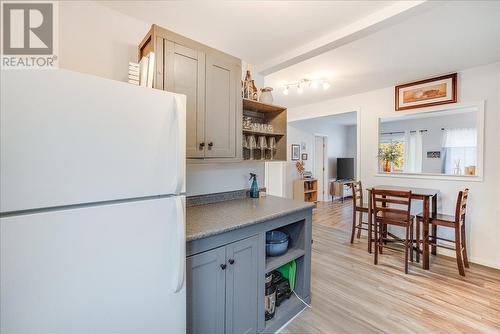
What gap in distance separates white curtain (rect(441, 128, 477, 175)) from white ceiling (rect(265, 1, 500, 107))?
3155 millimetres

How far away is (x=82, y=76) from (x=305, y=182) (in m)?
5.76

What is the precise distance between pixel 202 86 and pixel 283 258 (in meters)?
1.54

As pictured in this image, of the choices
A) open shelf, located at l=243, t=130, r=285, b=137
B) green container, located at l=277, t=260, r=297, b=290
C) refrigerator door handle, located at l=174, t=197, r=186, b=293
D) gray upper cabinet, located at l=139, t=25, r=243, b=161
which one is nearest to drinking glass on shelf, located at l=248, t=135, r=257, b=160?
open shelf, located at l=243, t=130, r=285, b=137

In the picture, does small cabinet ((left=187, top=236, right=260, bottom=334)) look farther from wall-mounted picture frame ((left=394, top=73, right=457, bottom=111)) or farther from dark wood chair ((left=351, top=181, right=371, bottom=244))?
wall-mounted picture frame ((left=394, top=73, right=457, bottom=111))

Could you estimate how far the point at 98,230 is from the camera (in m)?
0.88

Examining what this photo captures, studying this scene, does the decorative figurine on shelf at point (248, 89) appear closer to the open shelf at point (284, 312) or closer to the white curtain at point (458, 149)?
the open shelf at point (284, 312)

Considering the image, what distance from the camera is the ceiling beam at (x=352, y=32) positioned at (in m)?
1.61

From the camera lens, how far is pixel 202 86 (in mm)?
1768

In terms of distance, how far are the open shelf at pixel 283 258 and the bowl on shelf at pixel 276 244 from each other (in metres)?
0.03

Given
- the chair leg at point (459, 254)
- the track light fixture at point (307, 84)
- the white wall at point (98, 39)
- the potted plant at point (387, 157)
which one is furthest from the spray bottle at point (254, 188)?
the potted plant at point (387, 157)

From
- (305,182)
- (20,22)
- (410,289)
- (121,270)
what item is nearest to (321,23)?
(20,22)

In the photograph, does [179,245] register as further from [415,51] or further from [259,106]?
[415,51]

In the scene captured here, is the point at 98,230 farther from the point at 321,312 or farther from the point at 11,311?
the point at 321,312

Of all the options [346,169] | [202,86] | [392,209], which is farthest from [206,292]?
[346,169]
